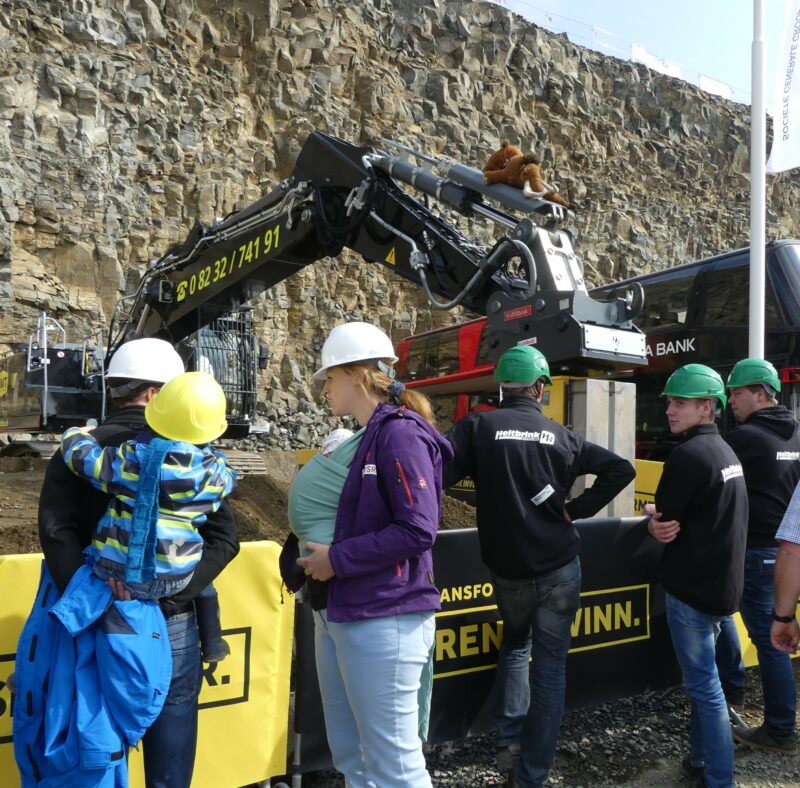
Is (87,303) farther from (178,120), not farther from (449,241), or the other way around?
(449,241)

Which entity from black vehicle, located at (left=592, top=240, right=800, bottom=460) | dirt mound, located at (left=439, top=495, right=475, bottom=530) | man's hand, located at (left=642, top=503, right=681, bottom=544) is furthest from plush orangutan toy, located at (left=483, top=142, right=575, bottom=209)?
dirt mound, located at (left=439, top=495, right=475, bottom=530)

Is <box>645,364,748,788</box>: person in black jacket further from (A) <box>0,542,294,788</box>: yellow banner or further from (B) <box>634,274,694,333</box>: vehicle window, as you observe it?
(B) <box>634,274,694,333</box>: vehicle window

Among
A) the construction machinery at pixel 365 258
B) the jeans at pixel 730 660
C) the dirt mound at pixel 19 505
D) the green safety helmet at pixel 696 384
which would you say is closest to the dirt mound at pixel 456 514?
the construction machinery at pixel 365 258

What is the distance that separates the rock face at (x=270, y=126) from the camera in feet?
60.2

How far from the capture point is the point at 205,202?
2055 cm

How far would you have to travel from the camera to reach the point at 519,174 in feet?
16.7

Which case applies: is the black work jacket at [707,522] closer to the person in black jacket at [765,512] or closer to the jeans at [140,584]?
the person in black jacket at [765,512]

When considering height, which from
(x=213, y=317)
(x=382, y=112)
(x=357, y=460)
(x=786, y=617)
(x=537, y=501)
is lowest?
(x=786, y=617)

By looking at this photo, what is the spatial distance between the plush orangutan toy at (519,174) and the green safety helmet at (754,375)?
1.53 meters

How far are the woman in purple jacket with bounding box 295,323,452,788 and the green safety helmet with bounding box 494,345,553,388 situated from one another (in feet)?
3.69

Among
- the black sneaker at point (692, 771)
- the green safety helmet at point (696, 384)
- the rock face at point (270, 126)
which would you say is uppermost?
the rock face at point (270, 126)

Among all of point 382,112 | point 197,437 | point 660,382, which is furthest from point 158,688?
point 382,112

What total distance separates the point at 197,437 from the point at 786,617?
2129 mm

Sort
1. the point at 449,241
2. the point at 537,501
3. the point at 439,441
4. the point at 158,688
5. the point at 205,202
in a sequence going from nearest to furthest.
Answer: the point at 158,688 → the point at 439,441 → the point at 537,501 → the point at 449,241 → the point at 205,202
